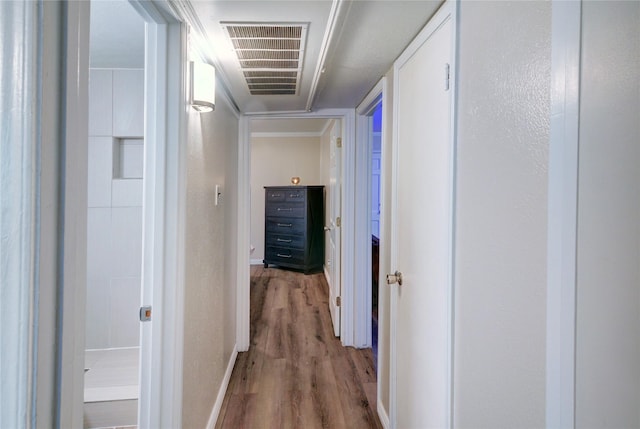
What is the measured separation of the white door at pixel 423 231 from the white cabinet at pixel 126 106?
5.80ft

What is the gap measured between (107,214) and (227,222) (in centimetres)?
84

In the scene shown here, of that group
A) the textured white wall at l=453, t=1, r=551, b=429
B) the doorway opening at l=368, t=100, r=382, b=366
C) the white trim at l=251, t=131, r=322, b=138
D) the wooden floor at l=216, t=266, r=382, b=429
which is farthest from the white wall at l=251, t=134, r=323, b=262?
the textured white wall at l=453, t=1, r=551, b=429

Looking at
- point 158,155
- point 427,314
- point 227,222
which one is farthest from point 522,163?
point 227,222

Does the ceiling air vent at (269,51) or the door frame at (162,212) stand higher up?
the ceiling air vent at (269,51)

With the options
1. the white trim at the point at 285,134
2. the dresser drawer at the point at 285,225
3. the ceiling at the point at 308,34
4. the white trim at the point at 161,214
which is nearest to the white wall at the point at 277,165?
the white trim at the point at 285,134

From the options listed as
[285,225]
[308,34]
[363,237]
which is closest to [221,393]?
[363,237]

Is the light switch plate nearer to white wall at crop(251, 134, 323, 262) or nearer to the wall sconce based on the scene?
the wall sconce

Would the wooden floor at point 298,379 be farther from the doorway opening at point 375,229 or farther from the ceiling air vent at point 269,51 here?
the ceiling air vent at point 269,51

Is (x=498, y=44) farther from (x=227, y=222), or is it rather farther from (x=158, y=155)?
(x=227, y=222)

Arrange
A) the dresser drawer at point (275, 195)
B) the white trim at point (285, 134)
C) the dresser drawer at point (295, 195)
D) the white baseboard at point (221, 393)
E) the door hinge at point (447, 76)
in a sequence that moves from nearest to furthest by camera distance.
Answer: the door hinge at point (447, 76)
the white baseboard at point (221, 393)
the dresser drawer at point (295, 195)
the dresser drawer at point (275, 195)
the white trim at point (285, 134)

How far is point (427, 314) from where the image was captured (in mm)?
1260

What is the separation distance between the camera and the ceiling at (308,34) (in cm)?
116

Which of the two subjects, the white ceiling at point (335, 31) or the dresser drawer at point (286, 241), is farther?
the dresser drawer at point (286, 241)

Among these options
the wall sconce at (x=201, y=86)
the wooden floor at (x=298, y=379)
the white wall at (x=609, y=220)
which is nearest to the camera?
the white wall at (x=609, y=220)
